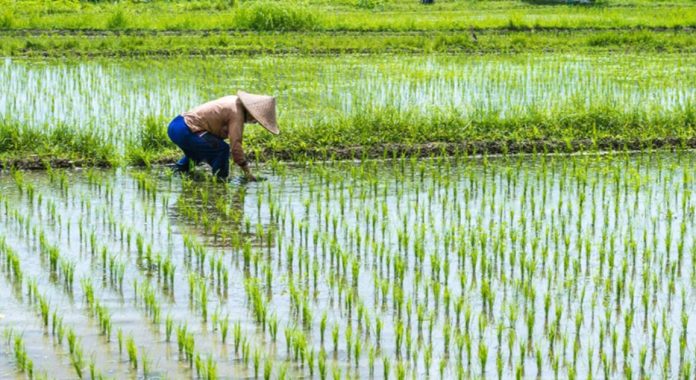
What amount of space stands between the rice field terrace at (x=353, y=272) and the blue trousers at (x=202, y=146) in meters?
0.15

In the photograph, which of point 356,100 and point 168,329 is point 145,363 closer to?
point 168,329

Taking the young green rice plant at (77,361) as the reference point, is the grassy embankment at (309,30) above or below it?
above

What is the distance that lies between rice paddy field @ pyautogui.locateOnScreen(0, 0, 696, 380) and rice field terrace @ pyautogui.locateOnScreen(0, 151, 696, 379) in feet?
0.06

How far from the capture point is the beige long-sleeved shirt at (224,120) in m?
7.33

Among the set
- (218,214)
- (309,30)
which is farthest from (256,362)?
(309,30)

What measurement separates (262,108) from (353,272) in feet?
6.71

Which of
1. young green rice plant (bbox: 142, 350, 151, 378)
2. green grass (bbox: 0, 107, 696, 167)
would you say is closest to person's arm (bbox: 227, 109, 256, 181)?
green grass (bbox: 0, 107, 696, 167)

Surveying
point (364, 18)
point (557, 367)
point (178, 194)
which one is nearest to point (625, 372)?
point (557, 367)

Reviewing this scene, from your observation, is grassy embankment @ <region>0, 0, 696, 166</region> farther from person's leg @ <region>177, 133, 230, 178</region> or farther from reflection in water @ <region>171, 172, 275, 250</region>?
reflection in water @ <region>171, 172, 275, 250</region>

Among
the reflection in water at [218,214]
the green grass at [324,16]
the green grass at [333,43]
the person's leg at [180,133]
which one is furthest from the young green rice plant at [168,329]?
the green grass at [324,16]

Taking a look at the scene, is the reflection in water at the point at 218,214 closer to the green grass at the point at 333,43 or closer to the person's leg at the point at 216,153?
the person's leg at the point at 216,153

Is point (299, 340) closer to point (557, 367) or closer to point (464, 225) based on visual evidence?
point (557, 367)

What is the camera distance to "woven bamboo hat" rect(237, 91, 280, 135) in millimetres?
7195

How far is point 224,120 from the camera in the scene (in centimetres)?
754
